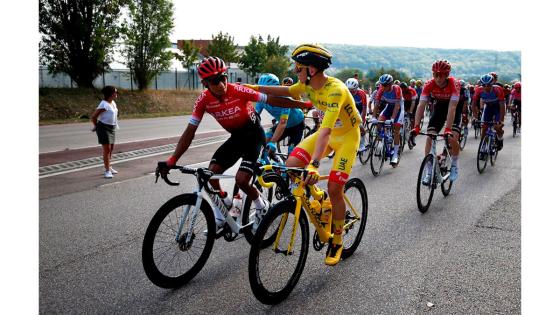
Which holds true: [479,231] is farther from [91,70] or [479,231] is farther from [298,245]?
[91,70]

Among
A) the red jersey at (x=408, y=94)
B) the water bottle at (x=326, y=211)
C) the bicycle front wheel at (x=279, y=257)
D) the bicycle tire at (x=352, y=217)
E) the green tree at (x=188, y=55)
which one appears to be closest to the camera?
the bicycle front wheel at (x=279, y=257)

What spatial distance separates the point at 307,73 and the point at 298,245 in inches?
60.9

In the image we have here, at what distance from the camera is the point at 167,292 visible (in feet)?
12.7

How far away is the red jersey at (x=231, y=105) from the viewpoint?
4426 millimetres

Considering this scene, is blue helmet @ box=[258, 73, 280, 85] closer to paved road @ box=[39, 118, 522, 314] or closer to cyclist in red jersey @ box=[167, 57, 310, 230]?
cyclist in red jersey @ box=[167, 57, 310, 230]

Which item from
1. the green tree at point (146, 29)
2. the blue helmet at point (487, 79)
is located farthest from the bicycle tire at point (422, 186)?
the green tree at point (146, 29)

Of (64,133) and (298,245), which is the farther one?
(64,133)

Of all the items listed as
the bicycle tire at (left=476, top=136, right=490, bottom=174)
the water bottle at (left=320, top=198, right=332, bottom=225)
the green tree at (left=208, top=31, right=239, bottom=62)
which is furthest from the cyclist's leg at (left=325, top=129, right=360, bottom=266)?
the green tree at (left=208, top=31, right=239, bottom=62)

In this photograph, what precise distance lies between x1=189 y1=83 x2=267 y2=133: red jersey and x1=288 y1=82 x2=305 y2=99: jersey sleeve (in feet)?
0.91

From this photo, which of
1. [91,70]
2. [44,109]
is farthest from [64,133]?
[44,109]

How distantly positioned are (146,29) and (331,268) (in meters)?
13.0

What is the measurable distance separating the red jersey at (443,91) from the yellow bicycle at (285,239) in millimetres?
3867

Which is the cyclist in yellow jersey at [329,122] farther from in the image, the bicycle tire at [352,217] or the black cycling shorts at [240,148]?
the black cycling shorts at [240,148]

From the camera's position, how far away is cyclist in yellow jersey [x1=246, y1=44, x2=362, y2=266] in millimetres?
3980
